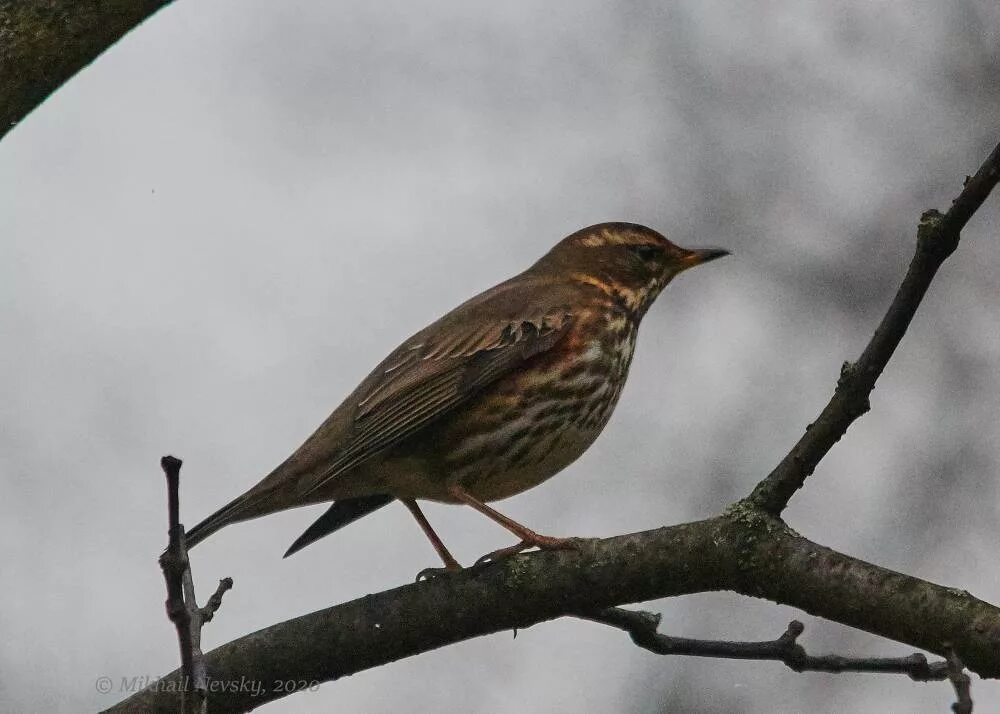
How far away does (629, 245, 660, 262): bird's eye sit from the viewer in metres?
6.91

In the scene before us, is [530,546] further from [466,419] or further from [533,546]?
[466,419]

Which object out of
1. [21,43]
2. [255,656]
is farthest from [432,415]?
[21,43]

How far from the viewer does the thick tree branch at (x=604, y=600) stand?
3738 mm

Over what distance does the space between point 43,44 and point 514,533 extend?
270cm

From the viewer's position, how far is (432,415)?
564 cm

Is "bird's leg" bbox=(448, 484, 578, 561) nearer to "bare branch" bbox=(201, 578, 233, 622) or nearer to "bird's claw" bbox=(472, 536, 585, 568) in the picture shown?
"bird's claw" bbox=(472, 536, 585, 568)

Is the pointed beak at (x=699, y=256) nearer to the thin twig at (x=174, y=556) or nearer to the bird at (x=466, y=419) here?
the bird at (x=466, y=419)

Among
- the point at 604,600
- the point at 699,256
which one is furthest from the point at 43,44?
the point at 699,256

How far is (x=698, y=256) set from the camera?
684cm

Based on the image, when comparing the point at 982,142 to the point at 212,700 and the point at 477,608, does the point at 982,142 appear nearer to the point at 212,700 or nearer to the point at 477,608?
the point at 477,608

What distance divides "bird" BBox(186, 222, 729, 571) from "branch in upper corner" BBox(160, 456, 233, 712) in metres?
2.35

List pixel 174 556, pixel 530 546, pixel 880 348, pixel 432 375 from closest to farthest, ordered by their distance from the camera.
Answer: pixel 174 556 < pixel 880 348 < pixel 530 546 < pixel 432 375

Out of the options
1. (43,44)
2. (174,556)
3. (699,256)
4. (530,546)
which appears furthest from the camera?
(699,256)

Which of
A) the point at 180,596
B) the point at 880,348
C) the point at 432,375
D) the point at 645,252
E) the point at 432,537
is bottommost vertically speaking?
the point at 180,596
